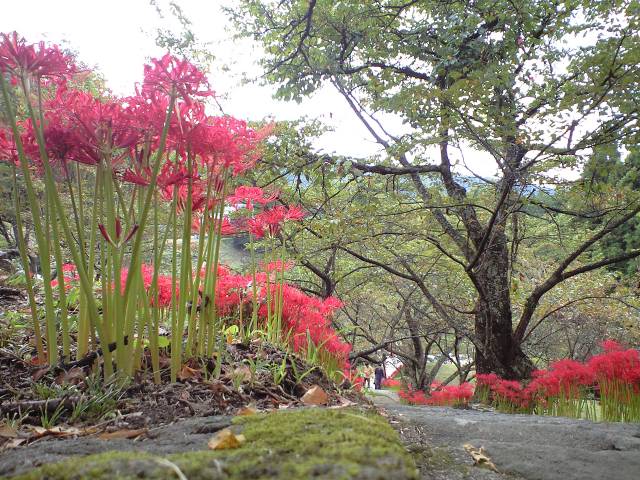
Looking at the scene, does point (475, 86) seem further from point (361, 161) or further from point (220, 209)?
point (361, 161)

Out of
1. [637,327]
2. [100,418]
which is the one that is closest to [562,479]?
[100,418]

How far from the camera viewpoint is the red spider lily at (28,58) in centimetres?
162

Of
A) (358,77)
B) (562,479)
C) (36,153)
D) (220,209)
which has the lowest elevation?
(562,479)

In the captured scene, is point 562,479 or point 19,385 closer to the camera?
point 562,479

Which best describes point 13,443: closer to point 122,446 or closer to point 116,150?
point 122,446

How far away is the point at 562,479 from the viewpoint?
1176 millimetres

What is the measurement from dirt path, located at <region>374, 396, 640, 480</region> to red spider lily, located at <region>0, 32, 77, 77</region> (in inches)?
72.5

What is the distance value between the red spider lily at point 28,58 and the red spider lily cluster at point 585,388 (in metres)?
4.87

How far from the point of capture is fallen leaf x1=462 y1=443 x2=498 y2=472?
4.22ft

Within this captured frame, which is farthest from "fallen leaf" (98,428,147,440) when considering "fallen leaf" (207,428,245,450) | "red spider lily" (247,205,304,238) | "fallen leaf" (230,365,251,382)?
"red spider lily" (247,205,304,238)

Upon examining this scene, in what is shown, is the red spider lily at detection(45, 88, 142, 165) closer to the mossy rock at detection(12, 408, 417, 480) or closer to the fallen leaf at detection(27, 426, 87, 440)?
the fallen leaf at detection(27, 426, 87, 440)

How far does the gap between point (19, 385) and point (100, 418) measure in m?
0.53

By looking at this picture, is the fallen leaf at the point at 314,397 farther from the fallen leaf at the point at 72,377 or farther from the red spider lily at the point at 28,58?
the red spider lily at the point at 28,58

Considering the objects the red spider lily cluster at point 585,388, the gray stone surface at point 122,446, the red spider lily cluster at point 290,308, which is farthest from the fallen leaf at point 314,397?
the red spider lily cluster at point 585,388
